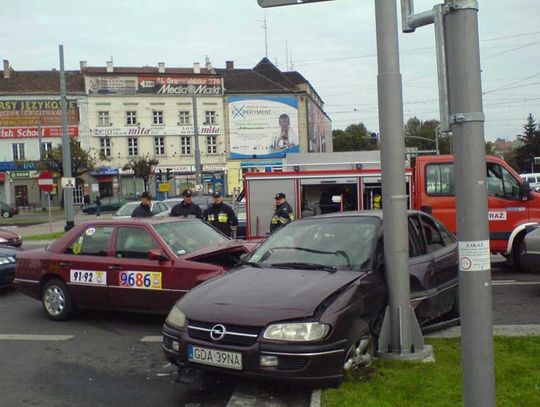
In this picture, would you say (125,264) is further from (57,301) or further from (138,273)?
(57,301)

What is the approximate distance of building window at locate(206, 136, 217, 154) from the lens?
216 feet

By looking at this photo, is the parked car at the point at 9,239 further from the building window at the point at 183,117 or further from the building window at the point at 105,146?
the building window at the point at 183,117

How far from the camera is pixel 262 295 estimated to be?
5.07m

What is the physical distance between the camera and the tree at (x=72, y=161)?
53250 mm

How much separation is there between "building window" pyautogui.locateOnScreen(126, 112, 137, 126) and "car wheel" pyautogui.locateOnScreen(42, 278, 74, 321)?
57.1m

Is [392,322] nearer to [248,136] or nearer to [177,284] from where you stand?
[177,284]

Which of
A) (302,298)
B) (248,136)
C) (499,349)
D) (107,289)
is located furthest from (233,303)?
(248,136)

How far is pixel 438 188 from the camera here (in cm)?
1195

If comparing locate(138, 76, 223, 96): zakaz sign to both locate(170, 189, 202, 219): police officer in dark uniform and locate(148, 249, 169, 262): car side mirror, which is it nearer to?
locate(170, 189, 202, 219): police officer in dark uniform

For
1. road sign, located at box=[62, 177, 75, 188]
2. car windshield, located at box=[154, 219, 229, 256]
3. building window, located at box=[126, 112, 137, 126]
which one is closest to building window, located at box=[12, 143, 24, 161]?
building window, located at box=[126, 112, 137, 126]

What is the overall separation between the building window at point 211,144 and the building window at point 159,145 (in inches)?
189

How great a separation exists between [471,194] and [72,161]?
55.0m

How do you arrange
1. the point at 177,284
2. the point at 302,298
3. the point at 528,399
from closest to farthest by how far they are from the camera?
1. the point at 528,399
2. the point at 302,298
3. the point at 177,284

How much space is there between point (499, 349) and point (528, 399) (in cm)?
136
